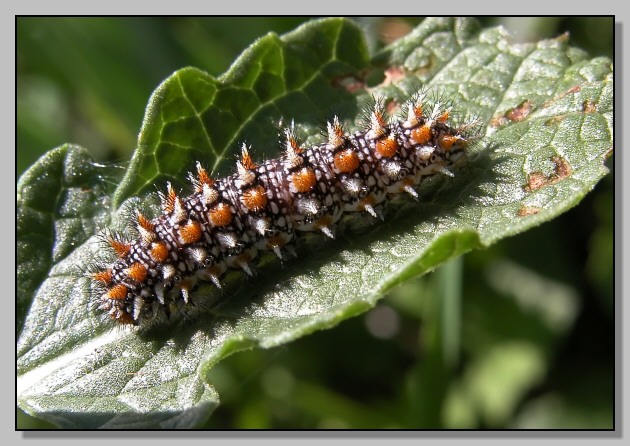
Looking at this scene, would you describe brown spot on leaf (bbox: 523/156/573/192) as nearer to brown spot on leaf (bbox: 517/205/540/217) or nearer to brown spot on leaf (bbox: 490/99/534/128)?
brown spot on leaf (bbox: 517/205/540/217)

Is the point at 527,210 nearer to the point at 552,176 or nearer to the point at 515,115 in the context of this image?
the point at 552,176

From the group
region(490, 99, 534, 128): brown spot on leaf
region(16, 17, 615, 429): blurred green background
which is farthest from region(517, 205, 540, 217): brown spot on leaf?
region(16, 17, 615, 429): blurred green background

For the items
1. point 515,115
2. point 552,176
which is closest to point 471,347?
point 515,115

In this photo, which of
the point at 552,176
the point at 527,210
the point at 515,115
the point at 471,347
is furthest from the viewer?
the point at 471,347

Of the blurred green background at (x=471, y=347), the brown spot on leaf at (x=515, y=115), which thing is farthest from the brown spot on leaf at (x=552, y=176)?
the blurred green background at (x=471, y=347)

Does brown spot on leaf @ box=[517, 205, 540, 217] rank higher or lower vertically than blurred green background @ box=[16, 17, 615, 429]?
higher

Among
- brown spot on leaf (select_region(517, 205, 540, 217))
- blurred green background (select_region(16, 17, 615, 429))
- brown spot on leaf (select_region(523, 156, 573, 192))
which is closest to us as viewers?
brown spot on leaf (select_region(517, 205, 540, 217))

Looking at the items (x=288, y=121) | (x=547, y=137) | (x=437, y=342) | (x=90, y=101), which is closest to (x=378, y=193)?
(x=288, y=121)
